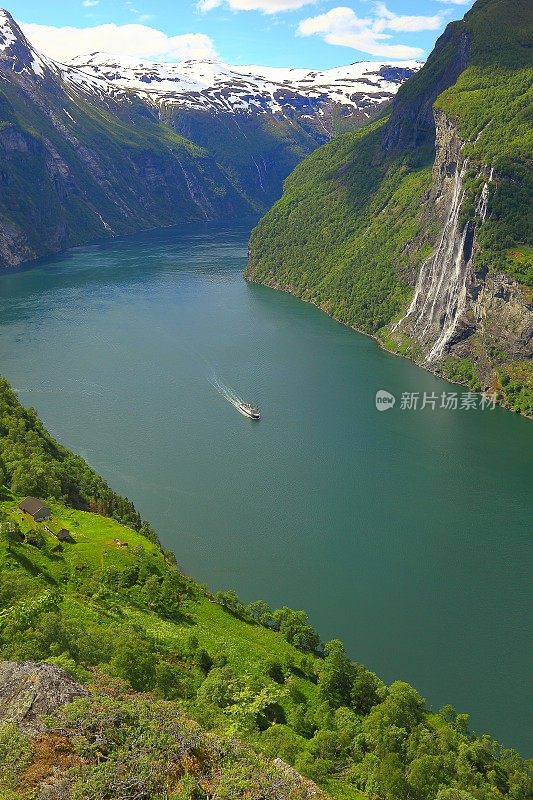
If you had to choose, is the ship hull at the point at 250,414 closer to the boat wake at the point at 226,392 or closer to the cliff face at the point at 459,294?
the boat wake at the point at 226,392

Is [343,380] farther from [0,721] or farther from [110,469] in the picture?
[0,721]

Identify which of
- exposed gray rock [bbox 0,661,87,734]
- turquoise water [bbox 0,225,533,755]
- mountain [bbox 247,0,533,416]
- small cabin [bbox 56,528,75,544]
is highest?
mountain [bbox 247,0,533,416]

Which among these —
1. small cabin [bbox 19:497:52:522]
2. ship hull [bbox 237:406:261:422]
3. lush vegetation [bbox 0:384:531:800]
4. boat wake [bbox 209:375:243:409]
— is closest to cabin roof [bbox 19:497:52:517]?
small cabin [bbox 19:497:52:522]

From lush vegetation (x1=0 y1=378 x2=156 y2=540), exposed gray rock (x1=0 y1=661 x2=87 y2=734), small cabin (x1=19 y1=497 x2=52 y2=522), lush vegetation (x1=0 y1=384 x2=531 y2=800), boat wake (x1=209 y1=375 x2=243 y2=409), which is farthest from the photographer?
boat wake (x1=209 y1=375 x2=243 y2=409)

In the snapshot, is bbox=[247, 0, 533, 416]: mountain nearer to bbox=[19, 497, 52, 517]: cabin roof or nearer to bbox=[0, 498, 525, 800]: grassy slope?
bbox=[0, 498, 525, 800]: grassy slope

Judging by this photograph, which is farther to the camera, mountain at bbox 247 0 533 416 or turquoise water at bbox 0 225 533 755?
mountain at bbox 247 0 533 416
